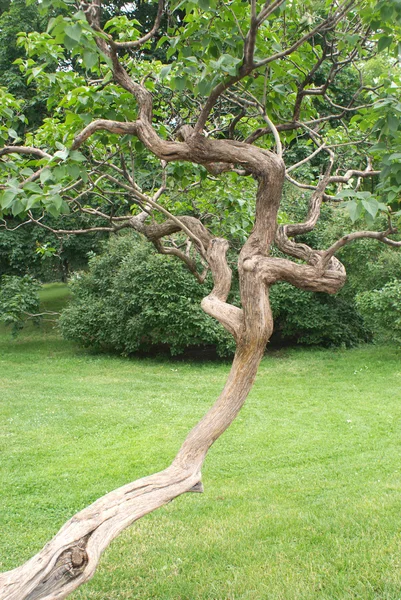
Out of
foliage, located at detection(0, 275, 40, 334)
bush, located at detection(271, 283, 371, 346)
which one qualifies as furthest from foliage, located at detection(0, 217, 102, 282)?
bush, located at detection(271, 283, 371, 346)

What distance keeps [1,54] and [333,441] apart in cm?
1539

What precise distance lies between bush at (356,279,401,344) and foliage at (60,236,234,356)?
131 inches

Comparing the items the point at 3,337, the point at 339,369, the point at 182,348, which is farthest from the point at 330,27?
the point at 3,337

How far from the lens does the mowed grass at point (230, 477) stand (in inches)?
155

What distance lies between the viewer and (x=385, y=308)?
1152 centimetres

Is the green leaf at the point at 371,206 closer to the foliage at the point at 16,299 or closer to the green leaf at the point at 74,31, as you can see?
the green leaf at the point at 74,31

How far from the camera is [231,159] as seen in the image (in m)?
2.76

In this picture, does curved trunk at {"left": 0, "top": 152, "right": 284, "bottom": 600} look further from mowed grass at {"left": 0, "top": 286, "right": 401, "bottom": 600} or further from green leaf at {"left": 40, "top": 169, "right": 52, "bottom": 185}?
mowed grass at {"left": 0, "top": 286, "right": 401, "bottom": 600}

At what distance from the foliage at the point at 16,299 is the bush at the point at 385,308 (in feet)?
26.9

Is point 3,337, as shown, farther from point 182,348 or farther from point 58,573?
point 58,573

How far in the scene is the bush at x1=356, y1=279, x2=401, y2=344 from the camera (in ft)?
36.9

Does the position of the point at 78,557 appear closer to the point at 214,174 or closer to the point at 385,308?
the point at 214,174

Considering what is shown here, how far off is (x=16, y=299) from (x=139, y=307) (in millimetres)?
3438

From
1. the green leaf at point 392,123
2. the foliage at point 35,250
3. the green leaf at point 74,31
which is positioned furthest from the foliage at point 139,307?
the green leaf at point 74,31
